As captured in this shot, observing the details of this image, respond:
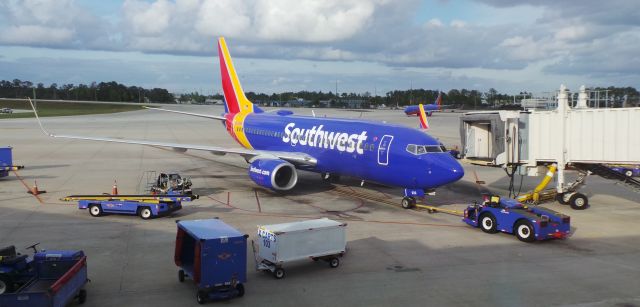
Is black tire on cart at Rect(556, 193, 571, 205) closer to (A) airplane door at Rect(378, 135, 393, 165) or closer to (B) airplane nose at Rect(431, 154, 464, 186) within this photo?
(B) airplane nose at Rect(431, 154, 464, 186)

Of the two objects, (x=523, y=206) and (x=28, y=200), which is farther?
(x=28, y=200)

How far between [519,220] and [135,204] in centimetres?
1359

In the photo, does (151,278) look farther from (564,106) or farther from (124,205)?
(564,106)

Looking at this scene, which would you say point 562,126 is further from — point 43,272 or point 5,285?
point 5,285

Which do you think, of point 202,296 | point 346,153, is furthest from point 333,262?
point 346,153

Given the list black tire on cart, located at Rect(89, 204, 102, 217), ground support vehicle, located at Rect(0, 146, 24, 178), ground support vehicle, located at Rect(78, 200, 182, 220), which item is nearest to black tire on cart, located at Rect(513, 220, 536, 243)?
ground support vehicle, located at Rect(78, 200, 182, 220)

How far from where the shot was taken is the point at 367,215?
21.8 metres

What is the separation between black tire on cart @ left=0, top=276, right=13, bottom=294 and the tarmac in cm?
162

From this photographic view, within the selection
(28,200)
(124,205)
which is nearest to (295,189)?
(124,205)

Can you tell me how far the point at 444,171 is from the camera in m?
21.1

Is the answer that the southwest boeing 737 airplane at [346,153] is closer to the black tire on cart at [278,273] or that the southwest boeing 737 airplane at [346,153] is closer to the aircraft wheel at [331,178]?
the aircraft wheel at [331,178]

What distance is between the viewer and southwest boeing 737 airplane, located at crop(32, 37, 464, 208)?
21.9 metres

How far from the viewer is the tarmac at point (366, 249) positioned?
41.6 feet

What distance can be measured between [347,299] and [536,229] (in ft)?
26.0
